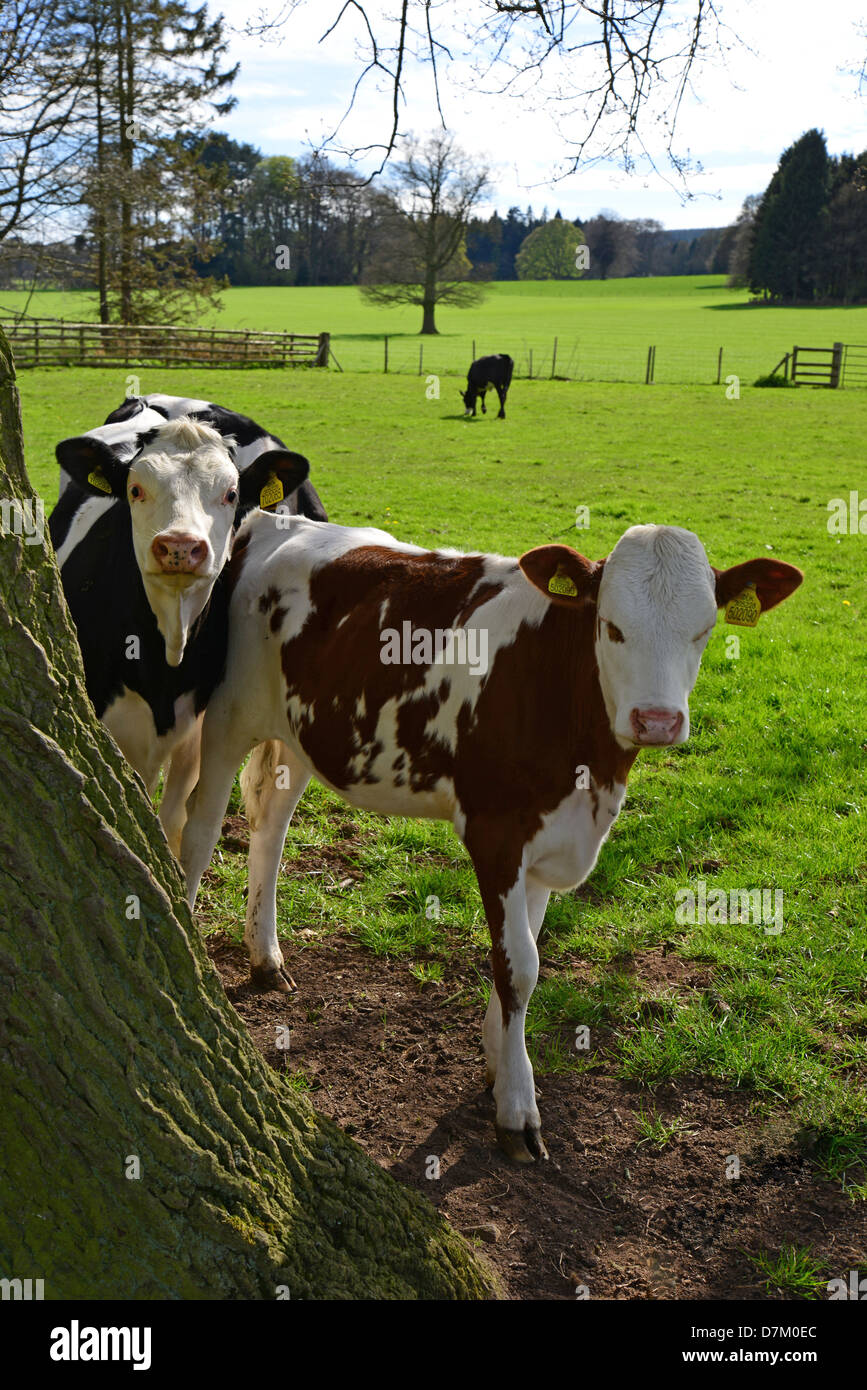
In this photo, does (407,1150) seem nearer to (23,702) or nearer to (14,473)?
(23,702)

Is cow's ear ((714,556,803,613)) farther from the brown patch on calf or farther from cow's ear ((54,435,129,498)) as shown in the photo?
cow's ear ((54,435,129,498))

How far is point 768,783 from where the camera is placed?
20.6 ft

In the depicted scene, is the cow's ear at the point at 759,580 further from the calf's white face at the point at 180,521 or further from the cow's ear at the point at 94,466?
the cow's ear at the point at 94,466

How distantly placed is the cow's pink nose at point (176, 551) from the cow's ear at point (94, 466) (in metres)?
0.61

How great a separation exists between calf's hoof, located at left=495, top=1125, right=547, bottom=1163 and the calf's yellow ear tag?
274 cm

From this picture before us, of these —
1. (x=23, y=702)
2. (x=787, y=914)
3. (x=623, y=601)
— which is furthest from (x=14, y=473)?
(x=787, y=914)

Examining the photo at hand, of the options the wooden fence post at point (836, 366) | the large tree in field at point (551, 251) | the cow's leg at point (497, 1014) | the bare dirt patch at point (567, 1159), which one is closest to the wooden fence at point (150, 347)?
the wooden fence post at point (836, 366)

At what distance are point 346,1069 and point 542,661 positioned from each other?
167cm

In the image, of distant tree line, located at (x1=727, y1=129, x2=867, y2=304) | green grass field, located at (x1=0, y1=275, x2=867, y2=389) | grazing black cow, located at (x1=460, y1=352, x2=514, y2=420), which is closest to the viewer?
grazing black cow, located at (x1=460, y1=352, x2=514, y2=420)

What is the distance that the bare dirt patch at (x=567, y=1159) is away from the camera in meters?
3.08

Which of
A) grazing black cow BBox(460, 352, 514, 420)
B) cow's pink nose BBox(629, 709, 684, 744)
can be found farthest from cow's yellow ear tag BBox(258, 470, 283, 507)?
grazing black cow BBox(460, 352, 514, 420)

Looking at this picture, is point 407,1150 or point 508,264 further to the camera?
point 508,264

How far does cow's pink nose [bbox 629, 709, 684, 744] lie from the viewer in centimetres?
312

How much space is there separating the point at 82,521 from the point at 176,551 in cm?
129
